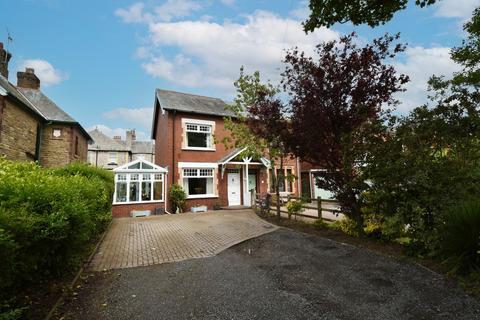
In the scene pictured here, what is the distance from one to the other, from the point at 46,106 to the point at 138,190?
8.75m

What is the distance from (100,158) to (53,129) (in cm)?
2051

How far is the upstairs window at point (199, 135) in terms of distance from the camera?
17.7 metres

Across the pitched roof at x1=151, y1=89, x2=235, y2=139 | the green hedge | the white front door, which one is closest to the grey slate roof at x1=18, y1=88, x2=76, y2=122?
the pitched roof at x1=151, y1=89, x2=235, y2=139

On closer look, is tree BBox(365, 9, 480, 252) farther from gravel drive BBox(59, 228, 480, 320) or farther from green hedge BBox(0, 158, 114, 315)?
green hedge BBox(0, 158, 114, 315)

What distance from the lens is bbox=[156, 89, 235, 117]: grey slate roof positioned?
17492 mm

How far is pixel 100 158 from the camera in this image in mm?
35656

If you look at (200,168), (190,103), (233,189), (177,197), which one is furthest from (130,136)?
(177,197)

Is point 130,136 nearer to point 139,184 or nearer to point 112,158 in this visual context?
point 112,158

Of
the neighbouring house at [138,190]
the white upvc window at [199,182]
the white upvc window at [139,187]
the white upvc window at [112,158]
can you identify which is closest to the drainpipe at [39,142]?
the neighbouring house at [138,190]

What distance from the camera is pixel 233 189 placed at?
18.2 m

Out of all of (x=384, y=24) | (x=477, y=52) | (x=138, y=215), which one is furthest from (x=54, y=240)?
(x=477, y=52)

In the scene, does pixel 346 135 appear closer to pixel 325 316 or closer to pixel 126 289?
pixel 325 316

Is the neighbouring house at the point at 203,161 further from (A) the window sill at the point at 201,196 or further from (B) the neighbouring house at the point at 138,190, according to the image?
(B) the neighbouring house at the point at 138,190

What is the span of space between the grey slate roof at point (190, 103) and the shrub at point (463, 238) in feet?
49.6
